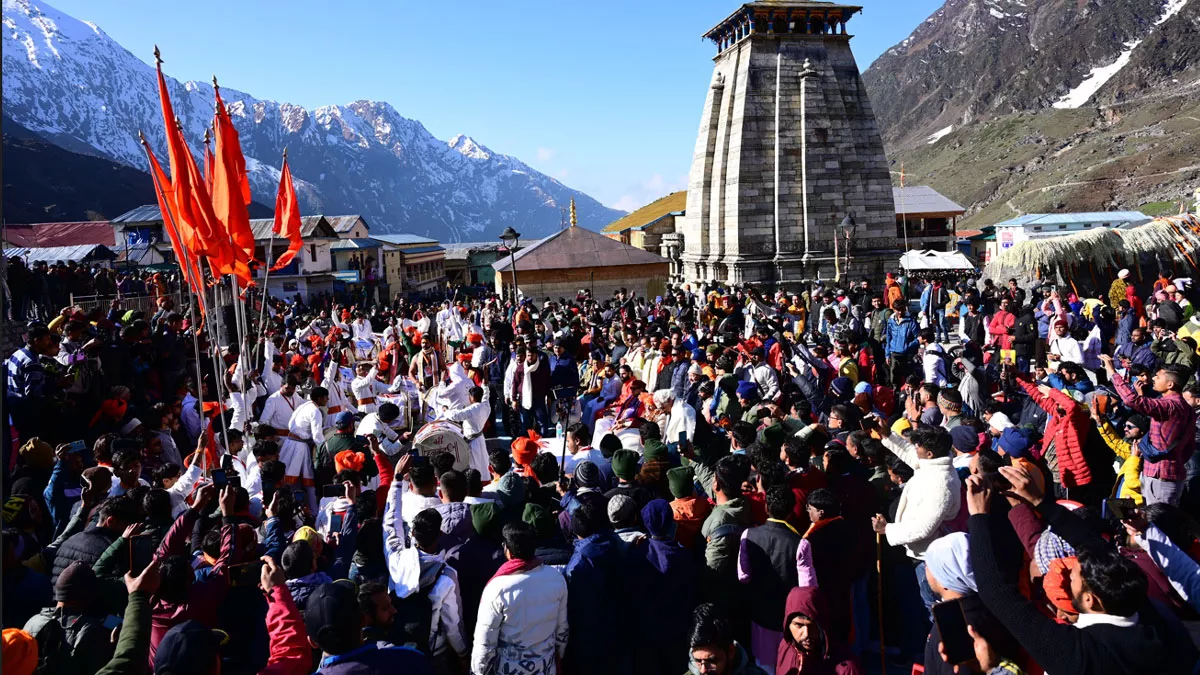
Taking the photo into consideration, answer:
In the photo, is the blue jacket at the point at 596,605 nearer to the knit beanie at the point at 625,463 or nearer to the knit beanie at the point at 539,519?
the knit beanie at the point at 539,519

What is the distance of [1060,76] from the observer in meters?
144

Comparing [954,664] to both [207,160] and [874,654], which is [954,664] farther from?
[207,160]

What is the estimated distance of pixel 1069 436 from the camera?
6797mm

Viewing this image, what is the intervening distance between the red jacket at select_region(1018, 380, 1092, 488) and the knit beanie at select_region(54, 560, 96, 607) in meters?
6.82

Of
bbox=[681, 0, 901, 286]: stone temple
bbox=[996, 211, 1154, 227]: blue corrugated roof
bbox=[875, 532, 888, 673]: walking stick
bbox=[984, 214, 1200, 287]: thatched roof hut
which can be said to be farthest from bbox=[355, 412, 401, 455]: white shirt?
bbox=[996, 211, 1154, 227]: blue corrugated roof

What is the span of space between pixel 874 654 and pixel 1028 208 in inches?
3390

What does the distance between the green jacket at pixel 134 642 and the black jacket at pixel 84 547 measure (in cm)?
99

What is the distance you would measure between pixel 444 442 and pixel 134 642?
398 centimetres

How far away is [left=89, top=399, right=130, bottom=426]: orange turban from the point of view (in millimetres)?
8625

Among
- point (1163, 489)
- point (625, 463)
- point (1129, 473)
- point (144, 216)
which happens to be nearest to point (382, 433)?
point (625, 463)

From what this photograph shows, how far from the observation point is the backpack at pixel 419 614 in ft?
14.5

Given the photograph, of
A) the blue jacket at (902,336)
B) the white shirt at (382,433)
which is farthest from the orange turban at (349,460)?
the blue jacket at (902,336)

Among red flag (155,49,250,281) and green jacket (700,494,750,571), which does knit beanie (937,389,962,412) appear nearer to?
green jacket (700,494,750,571)

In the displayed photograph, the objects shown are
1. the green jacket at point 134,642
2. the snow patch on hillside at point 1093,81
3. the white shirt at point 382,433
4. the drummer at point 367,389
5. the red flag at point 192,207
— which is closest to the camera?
the green jacket at point 134,642
